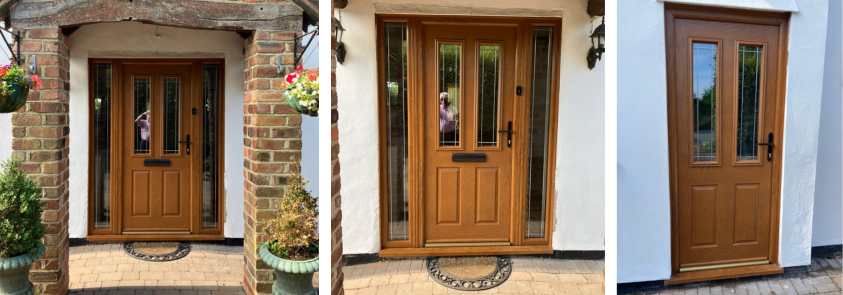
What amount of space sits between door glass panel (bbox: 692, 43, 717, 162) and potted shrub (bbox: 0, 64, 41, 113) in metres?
2.79

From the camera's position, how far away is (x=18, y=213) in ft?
5.60

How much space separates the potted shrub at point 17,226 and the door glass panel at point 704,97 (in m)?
2.88

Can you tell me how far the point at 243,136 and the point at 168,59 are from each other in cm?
29

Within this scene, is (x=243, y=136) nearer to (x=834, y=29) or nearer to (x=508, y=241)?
(x=508, y=241)

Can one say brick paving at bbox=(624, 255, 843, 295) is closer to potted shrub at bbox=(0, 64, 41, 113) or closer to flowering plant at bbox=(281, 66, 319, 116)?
flowering plant at bbox=(281, 66, 319, 116)

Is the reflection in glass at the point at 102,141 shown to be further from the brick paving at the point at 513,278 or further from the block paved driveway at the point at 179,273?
the brick paving at the point at 513,278

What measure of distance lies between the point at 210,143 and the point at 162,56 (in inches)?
11.5

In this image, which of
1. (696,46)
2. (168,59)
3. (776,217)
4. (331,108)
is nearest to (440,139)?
(331,108)

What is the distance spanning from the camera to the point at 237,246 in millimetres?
1396

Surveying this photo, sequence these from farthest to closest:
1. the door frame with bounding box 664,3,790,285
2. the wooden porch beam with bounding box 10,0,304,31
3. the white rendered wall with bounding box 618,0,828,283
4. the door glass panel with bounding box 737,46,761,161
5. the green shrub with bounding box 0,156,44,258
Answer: the door glass panel with bounding box 737,46,761,161
the door frame with bounding box 664,3,790,285
the white rendered wall with bounding box 618,0,828,283
the green shrub with bounding box 0,156,44,258
the wooden porch beam with bounding box 10,0,304,31

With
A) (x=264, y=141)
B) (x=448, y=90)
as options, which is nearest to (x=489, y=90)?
(x=448, y=90)

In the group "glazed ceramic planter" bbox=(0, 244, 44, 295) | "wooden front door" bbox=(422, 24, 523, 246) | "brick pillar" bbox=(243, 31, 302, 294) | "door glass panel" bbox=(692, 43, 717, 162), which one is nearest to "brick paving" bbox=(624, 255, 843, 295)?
"door glass panel" bbox=(692, 43, 717, 162)

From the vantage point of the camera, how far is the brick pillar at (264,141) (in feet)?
4.30

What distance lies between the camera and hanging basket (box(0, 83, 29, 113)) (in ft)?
5.10
